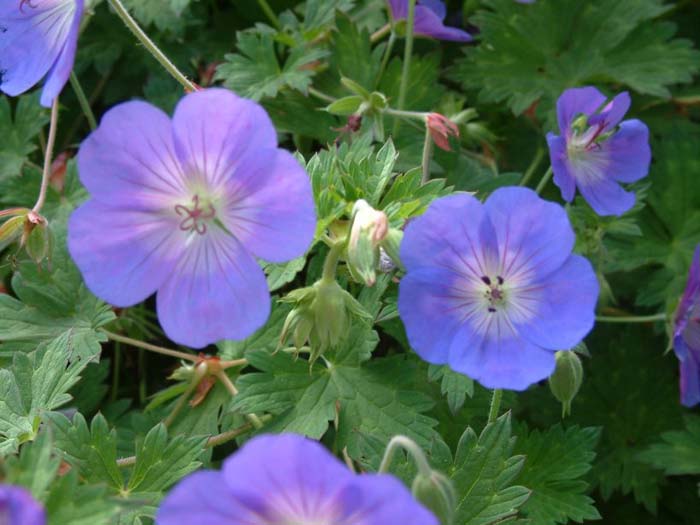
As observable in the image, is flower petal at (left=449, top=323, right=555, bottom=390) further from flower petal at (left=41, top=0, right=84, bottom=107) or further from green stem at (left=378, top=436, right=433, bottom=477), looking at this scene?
flower petal at (left=41, top=0, right=84, bottom=107)

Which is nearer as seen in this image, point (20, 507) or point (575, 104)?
point (20, 507)

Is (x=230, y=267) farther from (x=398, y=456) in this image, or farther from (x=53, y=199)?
(x=53, y=199)

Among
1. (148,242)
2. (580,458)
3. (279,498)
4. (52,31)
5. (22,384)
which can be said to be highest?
(52,31)

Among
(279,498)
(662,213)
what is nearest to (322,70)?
(662,213)

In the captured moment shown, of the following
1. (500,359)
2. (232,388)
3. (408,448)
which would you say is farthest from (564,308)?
(232,388)

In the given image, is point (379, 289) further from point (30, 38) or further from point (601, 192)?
point (30, 38)

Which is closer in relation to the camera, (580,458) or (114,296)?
(114,296)
